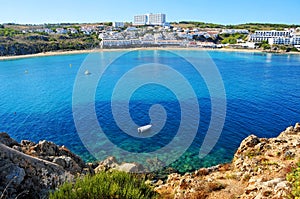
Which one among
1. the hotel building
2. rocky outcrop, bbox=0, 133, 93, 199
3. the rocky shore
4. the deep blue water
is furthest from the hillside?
rocky outcrop, bbox=0, 133, 93, 199

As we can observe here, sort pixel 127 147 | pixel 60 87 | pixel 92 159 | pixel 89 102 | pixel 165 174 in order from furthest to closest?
pixel 60 87 → pixel 89 102 → pixel 127 147 → pixel 92 159 → pixel 165 174

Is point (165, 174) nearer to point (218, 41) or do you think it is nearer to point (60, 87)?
point (60, 87)

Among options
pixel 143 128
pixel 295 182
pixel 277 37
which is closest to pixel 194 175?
pixel 295 182

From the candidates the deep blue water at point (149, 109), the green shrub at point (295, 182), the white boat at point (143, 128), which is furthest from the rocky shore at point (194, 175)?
the white boat at point (143, 128)

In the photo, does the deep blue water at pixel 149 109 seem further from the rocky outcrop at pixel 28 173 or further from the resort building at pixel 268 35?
the resort building at pixel 268 35

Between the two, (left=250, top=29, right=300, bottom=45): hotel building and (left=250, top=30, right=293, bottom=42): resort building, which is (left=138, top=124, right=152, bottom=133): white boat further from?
(left=250, top=30, right=293, bottom=42): resort building

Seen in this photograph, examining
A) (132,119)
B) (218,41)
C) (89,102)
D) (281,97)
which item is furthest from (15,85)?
(218,41)

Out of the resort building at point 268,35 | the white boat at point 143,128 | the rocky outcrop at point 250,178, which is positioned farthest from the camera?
the resort building at point 268,35

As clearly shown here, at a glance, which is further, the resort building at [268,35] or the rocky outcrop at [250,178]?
the resort building at [268,35]

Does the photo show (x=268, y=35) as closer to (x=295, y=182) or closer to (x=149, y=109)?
(x=149, y=109)
